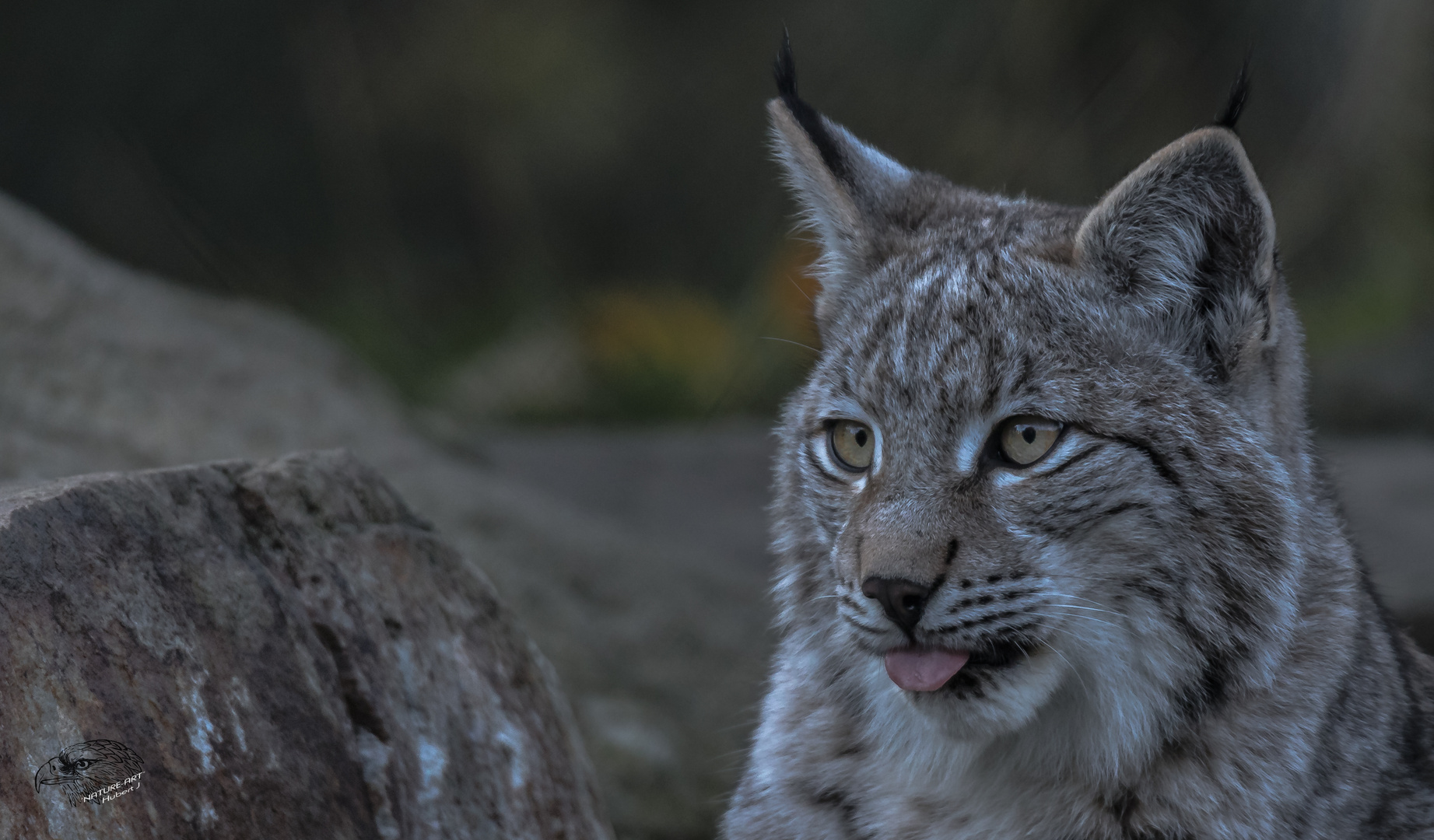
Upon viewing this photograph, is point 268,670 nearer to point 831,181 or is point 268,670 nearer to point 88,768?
point 88,768

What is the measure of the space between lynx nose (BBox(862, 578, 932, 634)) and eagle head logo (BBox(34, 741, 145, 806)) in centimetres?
154

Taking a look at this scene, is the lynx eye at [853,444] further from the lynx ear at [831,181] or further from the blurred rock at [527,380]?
the blurred rock at [527,380]

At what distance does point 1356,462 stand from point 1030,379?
25.3ft

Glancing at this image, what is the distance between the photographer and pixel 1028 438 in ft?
9.78

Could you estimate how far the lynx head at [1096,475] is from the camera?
9.46ft

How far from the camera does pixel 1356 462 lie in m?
9.62

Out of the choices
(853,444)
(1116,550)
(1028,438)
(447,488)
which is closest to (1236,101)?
(1028,438)

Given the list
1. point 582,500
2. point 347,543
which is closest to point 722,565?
point 582,500

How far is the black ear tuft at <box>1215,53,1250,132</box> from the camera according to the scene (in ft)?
9.54

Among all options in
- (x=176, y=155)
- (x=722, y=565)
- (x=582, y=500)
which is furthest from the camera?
(x=176, y=155)

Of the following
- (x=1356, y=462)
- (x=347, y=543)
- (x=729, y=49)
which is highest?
(x=729, y=49)

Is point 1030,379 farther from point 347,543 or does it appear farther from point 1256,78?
point 1256,78

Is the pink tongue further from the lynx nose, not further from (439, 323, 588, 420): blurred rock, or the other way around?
(439, 323, 588, 420): blurred rock

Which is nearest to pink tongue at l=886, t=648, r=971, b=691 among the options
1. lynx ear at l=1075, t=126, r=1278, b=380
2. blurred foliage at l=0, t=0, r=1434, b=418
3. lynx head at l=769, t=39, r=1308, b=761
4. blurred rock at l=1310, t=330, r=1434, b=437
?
lynx head at l=769, t=39, r=1308, b=761
